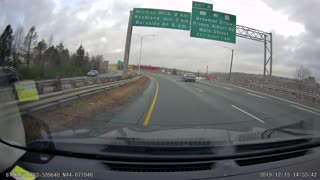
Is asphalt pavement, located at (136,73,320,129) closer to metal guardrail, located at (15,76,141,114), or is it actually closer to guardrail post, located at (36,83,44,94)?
metal guardrail, located at (15,76,141,114)

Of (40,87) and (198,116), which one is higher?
(40,87)

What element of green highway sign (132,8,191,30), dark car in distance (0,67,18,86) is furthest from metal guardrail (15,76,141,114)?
green highway sign (132,8,191,30)

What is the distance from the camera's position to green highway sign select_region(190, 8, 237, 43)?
103 ft

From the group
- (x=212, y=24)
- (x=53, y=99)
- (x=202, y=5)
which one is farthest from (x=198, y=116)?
(x=202, y=5)

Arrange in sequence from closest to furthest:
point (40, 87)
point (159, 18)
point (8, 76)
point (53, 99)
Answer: point (53, 99) → point (8, 76) → point (40, 87) → point (159, 18)

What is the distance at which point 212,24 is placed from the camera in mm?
31641

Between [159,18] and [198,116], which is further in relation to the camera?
[159,18]

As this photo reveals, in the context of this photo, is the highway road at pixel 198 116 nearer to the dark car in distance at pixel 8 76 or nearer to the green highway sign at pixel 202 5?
the dark car in distance at pixel 8 76

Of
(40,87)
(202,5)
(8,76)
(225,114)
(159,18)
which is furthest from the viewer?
(159,18)

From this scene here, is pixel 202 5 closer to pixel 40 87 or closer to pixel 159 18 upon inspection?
pixel 159 18

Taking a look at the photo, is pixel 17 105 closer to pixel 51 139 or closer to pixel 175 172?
pixel 51 139

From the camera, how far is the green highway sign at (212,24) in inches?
1241

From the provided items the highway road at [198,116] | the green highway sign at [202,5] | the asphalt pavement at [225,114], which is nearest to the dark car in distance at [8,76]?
the highway road at [198,116]

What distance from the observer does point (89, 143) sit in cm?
371
